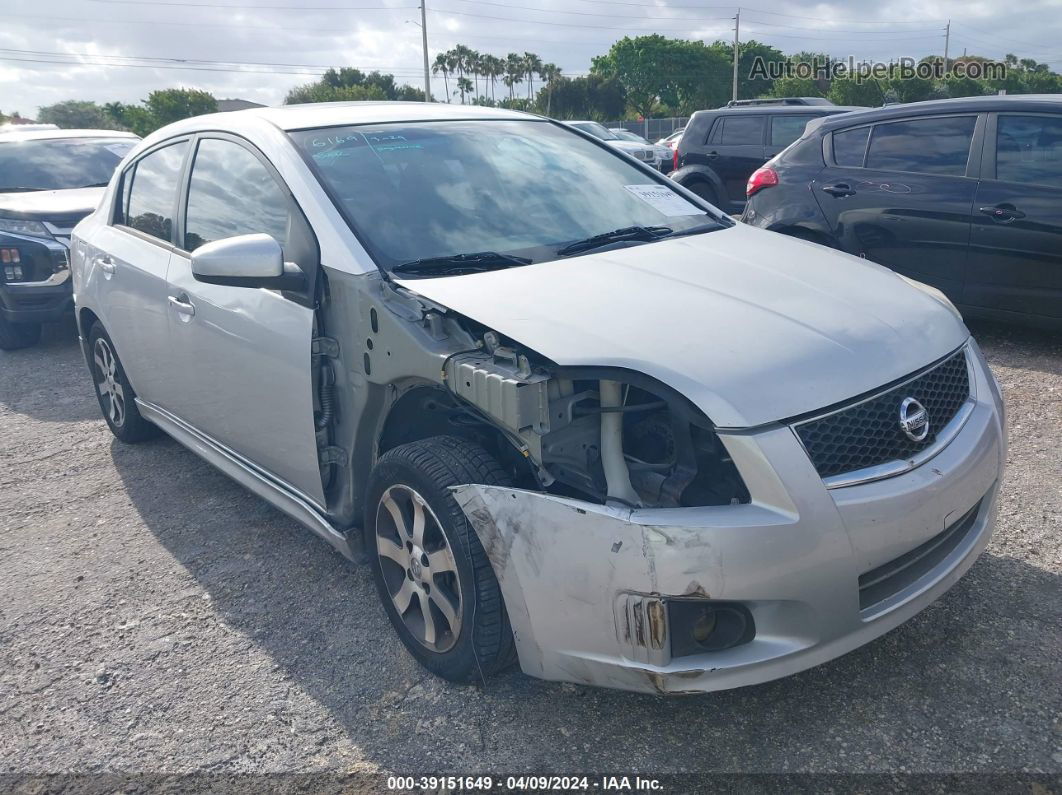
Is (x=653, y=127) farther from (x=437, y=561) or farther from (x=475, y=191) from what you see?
(x=437, y=561)

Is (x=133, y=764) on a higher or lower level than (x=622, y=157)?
lower

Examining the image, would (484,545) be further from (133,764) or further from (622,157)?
(622,157)

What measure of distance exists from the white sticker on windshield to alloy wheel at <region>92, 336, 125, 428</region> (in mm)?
2882

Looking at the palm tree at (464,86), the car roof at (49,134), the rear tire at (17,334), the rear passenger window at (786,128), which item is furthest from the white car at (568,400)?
the palm tree at (464,86)

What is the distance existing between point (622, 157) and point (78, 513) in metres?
3.02

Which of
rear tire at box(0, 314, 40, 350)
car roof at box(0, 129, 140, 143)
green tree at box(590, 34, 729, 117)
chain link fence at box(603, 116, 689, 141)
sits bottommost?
rear tire at box(0, 314, 40, 350)

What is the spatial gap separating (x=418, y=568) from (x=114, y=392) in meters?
2.97

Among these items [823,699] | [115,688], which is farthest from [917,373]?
[115,688]

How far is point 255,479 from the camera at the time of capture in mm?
3475

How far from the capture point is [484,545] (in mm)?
2295

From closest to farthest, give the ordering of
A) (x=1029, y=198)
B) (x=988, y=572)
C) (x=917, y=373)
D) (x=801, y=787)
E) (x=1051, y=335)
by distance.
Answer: (x=801, y=787) < (x=917, y=373) < (x=988, y=572) < (x=1029, y=198) < (x=1051, y=335)

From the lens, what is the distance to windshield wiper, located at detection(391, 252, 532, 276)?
9.00 ft
